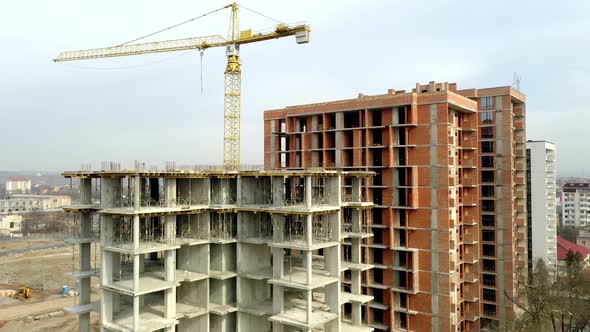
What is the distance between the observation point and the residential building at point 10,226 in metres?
132

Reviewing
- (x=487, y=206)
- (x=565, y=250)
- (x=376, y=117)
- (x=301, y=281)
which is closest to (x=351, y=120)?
(x=376, y=117)

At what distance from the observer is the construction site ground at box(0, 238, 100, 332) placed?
52125mm

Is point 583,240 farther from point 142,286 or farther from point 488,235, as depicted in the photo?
point 142,286

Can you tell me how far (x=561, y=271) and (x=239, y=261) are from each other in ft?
190

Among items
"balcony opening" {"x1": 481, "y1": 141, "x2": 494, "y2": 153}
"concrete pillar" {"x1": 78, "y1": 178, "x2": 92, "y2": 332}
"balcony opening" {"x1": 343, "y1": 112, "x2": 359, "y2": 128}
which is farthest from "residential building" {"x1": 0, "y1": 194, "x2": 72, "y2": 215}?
"balcony opening" {"x1": 481, "y1": 141, "x2": 494, "y2": 153}

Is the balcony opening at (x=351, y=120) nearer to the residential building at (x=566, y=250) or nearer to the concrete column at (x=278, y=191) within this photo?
the concrete column at (x=278, y=191)

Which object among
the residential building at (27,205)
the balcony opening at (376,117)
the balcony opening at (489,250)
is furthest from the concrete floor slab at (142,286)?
the residential building at (27,205)

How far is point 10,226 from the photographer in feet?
449

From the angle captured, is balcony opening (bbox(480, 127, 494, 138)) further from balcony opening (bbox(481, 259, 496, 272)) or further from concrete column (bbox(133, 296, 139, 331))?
concrete column (bbox(133, 296, 139, 331))

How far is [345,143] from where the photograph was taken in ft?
148

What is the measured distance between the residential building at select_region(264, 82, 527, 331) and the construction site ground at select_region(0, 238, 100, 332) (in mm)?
27100

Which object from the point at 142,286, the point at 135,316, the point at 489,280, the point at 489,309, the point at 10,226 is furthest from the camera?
the point at 10,226

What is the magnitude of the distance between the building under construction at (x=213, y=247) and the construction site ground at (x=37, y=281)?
21.7ft

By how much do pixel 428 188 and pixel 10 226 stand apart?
470 ft
